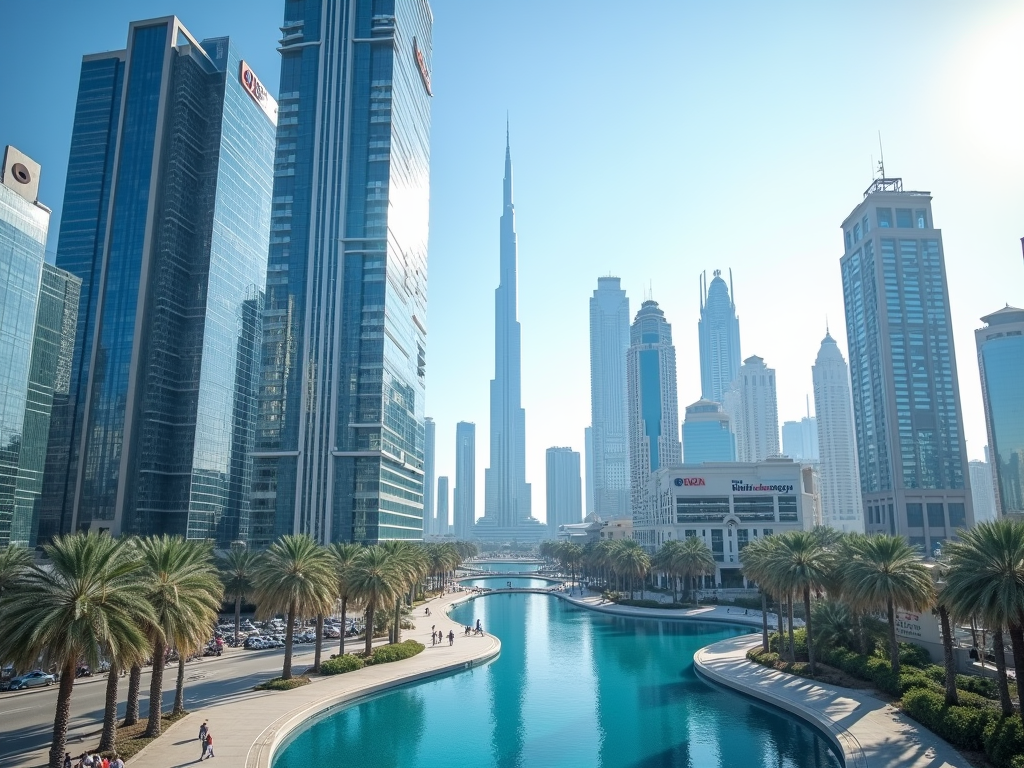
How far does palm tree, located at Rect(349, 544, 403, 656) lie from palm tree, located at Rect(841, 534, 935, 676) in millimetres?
37638

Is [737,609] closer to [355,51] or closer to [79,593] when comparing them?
[79,593]

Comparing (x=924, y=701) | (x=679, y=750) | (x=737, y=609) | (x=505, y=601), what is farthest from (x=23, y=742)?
(x=505, y=601)

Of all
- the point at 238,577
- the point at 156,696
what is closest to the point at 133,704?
the point at 156,696

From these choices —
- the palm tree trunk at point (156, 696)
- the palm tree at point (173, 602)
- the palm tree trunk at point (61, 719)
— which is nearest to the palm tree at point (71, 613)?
the palm tree trunk at point (61, 719)

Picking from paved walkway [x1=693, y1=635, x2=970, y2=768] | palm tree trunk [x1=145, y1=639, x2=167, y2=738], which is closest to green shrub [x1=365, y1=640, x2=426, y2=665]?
palm tree trunk [x1=145, y1=639, x2=167, y2=738]

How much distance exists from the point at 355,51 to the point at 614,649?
4988 inches

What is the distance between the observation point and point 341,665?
199ft

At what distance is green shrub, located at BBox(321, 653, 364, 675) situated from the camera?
59625 millimetres

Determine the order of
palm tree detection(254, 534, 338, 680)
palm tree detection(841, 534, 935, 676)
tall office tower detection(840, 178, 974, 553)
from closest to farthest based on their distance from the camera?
palm tree detection(841, 534, 935, 676)
palm tree detection(254, 534, 338, 680)
tall office tower detection(840, 178, 974, 553)

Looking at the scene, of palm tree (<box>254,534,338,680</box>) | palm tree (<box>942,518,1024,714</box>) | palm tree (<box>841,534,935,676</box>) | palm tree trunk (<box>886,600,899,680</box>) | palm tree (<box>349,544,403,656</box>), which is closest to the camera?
palm tree (<box>942,518,1024,714</box>)

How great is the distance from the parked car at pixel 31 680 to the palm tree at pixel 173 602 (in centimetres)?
2086

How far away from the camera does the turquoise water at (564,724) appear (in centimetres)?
4203

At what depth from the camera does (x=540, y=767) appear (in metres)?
40.9

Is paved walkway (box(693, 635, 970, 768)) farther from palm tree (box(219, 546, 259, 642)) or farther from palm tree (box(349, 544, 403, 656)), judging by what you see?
palm tree (box(219, 546, 259, 642))
